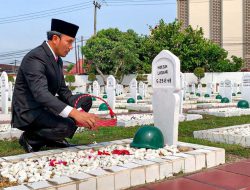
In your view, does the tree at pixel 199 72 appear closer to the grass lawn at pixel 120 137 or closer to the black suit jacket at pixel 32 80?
the grass lawn at pixel 120 137

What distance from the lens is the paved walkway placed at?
3504 mm

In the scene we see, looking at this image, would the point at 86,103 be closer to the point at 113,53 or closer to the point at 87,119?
the point at 87,119

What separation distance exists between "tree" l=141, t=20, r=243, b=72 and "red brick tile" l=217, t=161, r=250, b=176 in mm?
28334

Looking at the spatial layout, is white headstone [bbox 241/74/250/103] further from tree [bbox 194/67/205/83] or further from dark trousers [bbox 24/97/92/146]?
tree [bbox 194/67/205/83]

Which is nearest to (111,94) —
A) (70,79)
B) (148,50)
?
(148,50)

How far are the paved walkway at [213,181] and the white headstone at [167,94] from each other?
96 centimetres

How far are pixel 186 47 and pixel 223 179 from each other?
29401 mm

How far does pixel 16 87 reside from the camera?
4.45 m

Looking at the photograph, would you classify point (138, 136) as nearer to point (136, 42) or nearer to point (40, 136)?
point (40, 136)

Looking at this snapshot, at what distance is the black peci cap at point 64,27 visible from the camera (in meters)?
4.18

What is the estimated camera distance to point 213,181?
3.71 meters

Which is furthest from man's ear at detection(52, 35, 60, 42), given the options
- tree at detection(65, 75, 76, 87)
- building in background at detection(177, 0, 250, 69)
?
building in background at detection(177, 0, 250, 69)

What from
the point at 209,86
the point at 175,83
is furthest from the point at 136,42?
the point at 175,83

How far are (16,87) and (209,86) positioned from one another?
20073 millimetres
